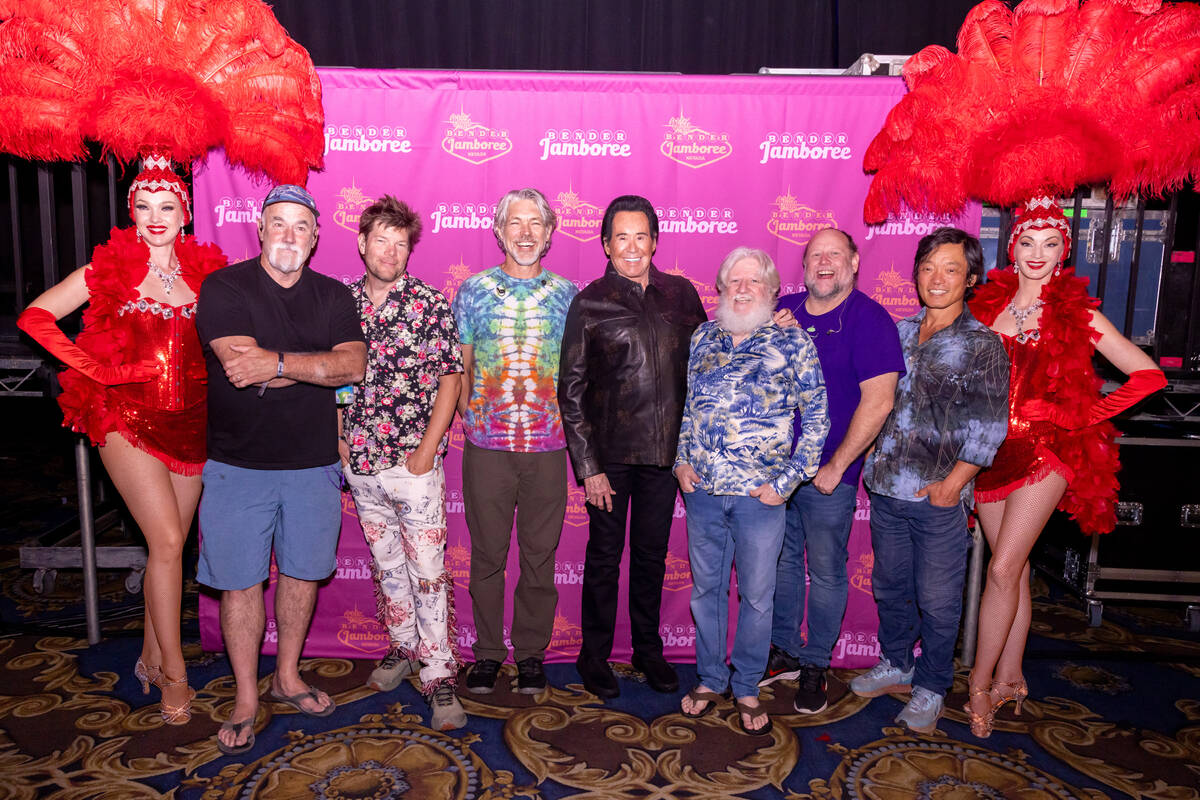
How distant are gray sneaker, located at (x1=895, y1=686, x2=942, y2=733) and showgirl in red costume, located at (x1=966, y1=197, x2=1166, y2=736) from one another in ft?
0.41

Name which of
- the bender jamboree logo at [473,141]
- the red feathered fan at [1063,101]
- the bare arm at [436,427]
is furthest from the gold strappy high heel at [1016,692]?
the bender jamboree logo at [473,141]

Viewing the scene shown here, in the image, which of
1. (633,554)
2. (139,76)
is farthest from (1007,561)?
(139,76)

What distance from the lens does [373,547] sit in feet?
8.81

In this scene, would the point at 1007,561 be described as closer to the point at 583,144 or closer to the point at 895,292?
the point at 895,292

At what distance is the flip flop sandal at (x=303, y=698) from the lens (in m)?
2.64

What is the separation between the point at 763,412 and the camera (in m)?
2.42

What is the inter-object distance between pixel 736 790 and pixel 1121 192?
2.43 m

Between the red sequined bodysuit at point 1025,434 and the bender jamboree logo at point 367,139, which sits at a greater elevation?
the bender jamboree logo at point 367,139

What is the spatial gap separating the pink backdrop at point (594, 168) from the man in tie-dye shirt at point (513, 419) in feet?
1.24

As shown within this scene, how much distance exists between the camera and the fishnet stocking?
8.25 ft

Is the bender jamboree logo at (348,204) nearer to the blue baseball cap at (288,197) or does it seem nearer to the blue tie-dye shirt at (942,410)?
the blue baseball cap at (288,197)

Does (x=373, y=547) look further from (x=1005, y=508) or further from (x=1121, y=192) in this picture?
(x=1121, y=192)

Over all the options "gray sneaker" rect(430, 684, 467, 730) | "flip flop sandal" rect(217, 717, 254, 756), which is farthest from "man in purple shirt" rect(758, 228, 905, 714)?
"flip flop sandal" rect(217, 717, 254, 756)

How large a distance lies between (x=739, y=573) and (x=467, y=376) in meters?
1.24
